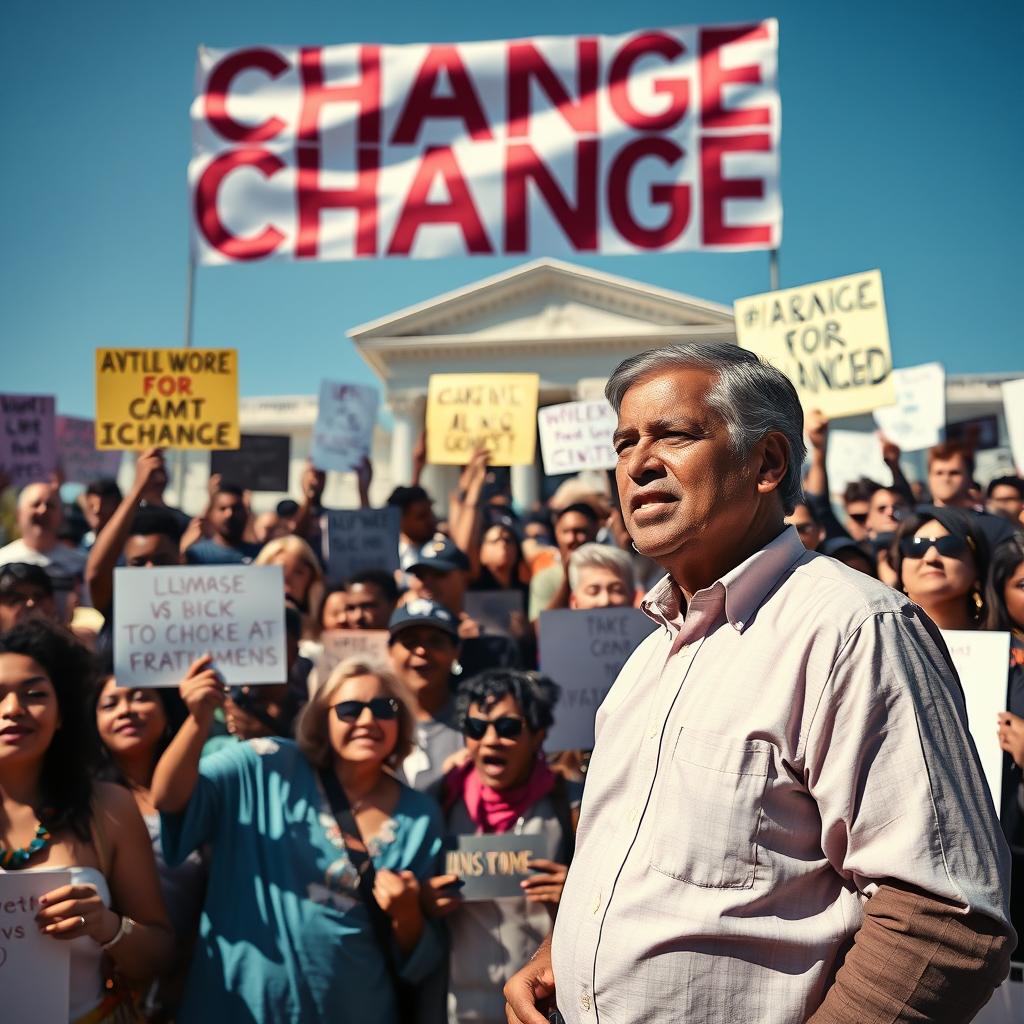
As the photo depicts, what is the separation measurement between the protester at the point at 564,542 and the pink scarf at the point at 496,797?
6.86 feet

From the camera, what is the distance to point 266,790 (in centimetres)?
344

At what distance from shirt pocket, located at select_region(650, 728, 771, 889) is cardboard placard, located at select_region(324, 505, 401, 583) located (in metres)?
4.88

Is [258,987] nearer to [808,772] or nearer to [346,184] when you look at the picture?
[808,772]

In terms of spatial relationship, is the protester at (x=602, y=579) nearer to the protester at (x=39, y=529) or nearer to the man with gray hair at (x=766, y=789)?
the man with gray hair at (x=766, y=789)

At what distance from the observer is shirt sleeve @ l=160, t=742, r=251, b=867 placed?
326cm

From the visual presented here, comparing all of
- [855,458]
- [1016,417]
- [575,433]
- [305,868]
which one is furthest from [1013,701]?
[855,458]

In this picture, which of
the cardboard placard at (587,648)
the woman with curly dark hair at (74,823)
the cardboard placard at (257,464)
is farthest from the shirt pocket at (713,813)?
the cardboard placard at (257,464)

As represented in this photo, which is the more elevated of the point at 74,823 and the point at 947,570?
the point at 947,570

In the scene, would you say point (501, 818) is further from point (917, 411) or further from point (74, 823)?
point (917, 411)

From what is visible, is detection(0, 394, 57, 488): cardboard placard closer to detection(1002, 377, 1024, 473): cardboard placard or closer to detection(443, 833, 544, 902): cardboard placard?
detection(443, 833, 544, 902): cardboard placard

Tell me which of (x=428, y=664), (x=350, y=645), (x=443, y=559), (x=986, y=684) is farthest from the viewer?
(x=443, y=559)

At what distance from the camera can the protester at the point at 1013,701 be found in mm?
2961

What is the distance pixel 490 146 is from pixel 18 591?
429 centimetres

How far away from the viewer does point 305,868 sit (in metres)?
3.28
